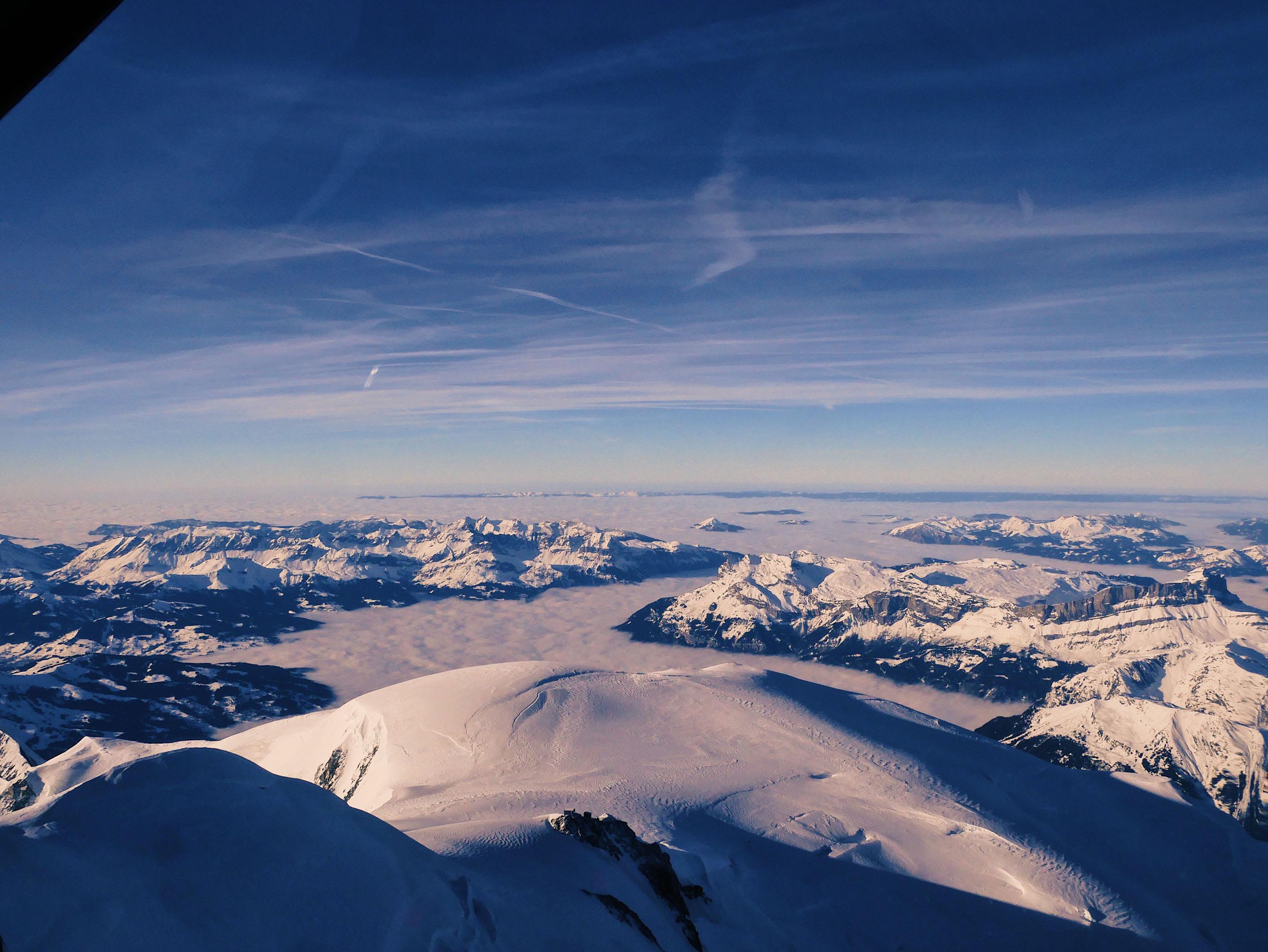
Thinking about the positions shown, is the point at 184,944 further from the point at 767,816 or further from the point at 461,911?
the point at 767,816

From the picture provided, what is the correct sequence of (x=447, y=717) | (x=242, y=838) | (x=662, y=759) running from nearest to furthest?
(x=242, y=838), (x=662, y=759), (x=447, y=717)

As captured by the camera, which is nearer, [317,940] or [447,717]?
[317,940]

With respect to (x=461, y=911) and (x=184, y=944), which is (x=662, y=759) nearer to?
(x=461, y=911)

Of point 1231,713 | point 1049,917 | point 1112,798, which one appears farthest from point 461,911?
point 1231,713

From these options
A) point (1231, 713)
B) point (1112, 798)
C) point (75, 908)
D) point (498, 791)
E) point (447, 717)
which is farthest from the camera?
point (1231, 713)

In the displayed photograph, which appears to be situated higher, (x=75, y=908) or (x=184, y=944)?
(x=75, y=908)

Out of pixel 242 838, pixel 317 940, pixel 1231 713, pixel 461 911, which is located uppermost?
pixel 242 838
